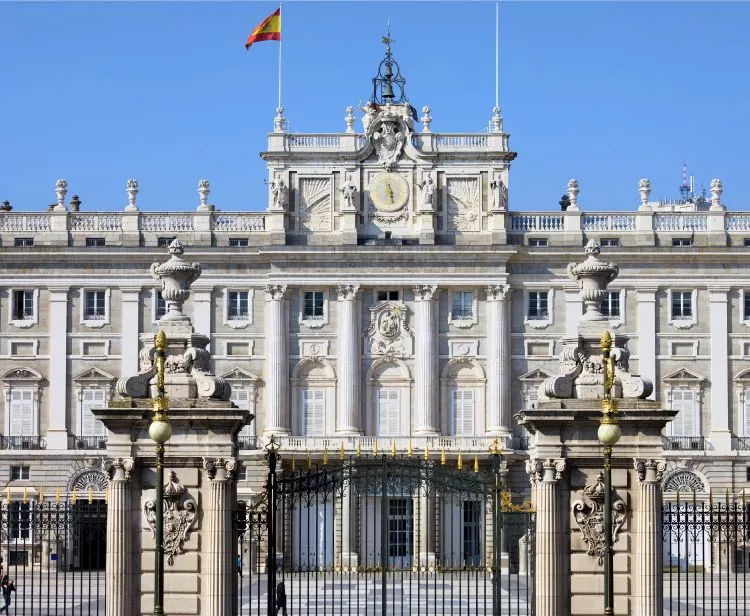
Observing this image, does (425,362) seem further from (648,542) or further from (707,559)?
(648,542)

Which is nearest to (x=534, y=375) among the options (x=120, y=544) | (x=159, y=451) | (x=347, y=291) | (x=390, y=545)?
(x=347, y=291)

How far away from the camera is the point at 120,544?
4028cm

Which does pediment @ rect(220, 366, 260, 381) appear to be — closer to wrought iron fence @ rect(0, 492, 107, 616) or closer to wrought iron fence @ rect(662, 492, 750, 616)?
wrought iron fence @ rect(0, 492, 107, 616)

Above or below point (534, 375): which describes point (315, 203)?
above

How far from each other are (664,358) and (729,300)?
14.1ft

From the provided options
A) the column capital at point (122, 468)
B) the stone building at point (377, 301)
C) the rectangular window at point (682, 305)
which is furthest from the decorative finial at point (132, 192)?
the column capital at point (122, 468)

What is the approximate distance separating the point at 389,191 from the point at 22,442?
21651 millimetres

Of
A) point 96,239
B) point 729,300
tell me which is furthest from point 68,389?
point 729,300

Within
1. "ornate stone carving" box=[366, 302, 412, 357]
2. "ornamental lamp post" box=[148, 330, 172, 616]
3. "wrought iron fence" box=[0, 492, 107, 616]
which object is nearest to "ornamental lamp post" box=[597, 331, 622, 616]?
"ornamental lamp post" box=[148, 330, 172, 616]

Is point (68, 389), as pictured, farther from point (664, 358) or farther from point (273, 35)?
point (664, 358)

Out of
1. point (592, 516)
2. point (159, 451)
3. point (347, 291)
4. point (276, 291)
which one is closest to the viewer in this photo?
point (159, 451)

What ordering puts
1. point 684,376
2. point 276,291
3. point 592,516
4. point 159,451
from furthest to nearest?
point 684,376 < point 276,291 < point 592,516 < point 159,451

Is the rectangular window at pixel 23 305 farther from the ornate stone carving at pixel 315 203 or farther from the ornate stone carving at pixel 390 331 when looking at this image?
the ornate stone carving at pixel 390 331

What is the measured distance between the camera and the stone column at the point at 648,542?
132 ft
